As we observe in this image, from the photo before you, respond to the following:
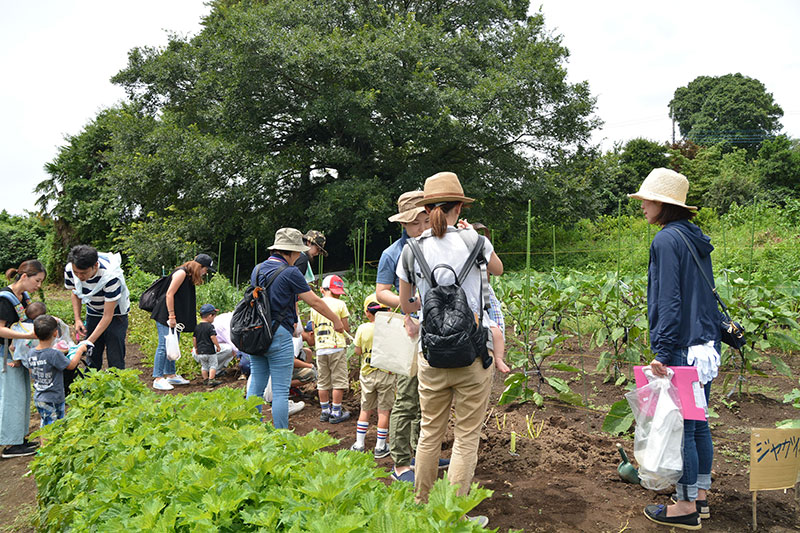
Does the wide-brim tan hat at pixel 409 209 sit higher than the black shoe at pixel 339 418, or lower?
higher

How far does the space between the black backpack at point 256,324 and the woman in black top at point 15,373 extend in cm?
197

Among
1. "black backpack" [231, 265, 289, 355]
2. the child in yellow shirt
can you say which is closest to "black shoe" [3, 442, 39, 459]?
"black backpack" [231, 265, 289, 355]

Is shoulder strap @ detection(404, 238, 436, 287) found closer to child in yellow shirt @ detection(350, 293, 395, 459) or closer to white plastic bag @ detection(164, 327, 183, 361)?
child in yellow shirt @ detection(350, 293, 395, 459)

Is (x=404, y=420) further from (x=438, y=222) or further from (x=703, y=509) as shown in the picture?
(x=703, y=509)

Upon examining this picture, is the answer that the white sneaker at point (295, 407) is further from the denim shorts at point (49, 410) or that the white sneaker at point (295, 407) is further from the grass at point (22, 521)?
the grass at point (22, 521)

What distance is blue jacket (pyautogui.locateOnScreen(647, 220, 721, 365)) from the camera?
2.64 metres

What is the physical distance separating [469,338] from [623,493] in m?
1.51

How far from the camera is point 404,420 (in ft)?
11.0

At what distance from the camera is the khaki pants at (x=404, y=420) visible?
335 centimetres

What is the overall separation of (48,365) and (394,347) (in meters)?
3.12

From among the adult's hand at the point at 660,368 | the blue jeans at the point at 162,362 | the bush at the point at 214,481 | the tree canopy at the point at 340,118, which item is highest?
the tree canopy at the point at 340,118

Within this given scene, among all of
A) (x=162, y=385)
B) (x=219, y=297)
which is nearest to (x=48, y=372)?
(x=162, y=385)

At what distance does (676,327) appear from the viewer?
262 centimetres

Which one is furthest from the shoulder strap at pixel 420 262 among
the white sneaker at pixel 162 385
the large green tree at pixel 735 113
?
the large green tree at pixel 735 113
